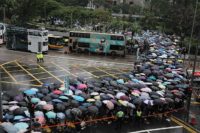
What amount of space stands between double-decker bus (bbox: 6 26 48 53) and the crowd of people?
1759cm

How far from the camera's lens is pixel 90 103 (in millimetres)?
20109

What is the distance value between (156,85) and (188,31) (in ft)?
108

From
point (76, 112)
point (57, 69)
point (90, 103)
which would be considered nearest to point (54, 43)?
point (57, 69)

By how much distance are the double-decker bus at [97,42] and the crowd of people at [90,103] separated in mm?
16497

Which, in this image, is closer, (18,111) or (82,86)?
(18,111)

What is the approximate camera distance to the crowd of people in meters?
18.1

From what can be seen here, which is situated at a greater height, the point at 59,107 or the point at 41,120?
the point at 59,107

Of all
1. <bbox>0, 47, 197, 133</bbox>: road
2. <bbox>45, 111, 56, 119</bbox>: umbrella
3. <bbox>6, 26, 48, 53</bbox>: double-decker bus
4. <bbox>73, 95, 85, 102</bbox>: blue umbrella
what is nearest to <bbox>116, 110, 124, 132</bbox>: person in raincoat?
<bbox>0, 47, 197, 133</bbox>: road

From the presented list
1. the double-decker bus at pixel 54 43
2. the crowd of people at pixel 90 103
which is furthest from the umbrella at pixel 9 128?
the double-decker bus at pixel 54 43

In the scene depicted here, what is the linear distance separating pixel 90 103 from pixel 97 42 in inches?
937

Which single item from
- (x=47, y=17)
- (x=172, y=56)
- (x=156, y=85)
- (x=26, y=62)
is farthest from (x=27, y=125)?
(x=47, y=17)

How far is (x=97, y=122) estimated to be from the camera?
20312mm

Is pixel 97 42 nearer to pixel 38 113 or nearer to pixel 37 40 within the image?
pixel 37 40

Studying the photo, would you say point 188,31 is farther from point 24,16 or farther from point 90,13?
point 24,16
